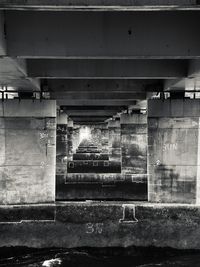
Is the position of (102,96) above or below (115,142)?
above

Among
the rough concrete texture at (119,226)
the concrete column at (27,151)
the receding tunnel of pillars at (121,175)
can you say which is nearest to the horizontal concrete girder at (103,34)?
the concrete column at (27,151)

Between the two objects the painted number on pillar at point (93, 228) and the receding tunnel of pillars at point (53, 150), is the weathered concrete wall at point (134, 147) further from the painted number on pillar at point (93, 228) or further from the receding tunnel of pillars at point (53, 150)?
the painted number on pillar at point (93, 228)

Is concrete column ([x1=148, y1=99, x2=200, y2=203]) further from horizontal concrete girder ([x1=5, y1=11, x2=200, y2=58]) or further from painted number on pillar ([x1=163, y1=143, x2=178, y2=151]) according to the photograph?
horizontal concrete girder ([x1=5, y1=11, x2=200, y2=58])

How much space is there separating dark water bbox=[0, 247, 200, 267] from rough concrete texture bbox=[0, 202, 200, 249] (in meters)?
0.33

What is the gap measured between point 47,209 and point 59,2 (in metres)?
15.1

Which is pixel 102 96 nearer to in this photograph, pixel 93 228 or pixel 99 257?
pixel 93 228

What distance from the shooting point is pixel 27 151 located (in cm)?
2152

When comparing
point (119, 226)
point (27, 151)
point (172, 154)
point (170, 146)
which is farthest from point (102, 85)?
point (119, 226)

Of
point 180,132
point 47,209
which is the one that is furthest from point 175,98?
point 47,209

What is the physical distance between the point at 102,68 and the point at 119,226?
999 cm

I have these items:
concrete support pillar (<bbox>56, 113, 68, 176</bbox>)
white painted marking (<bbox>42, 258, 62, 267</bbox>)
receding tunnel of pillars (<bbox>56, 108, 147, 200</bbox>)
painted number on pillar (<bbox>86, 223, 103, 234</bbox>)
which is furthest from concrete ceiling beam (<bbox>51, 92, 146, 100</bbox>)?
concrete support pillar (<bbox>56, 113, 68, 176</bbox>)

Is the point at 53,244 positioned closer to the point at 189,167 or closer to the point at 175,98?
the point at 189,167

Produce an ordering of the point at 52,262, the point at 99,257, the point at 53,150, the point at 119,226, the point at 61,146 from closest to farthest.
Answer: the point at 52,262, the point at 99,257, the point at 119,226, the point at 53,150, the point at 61,146

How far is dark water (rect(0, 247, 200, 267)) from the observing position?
1902cm
